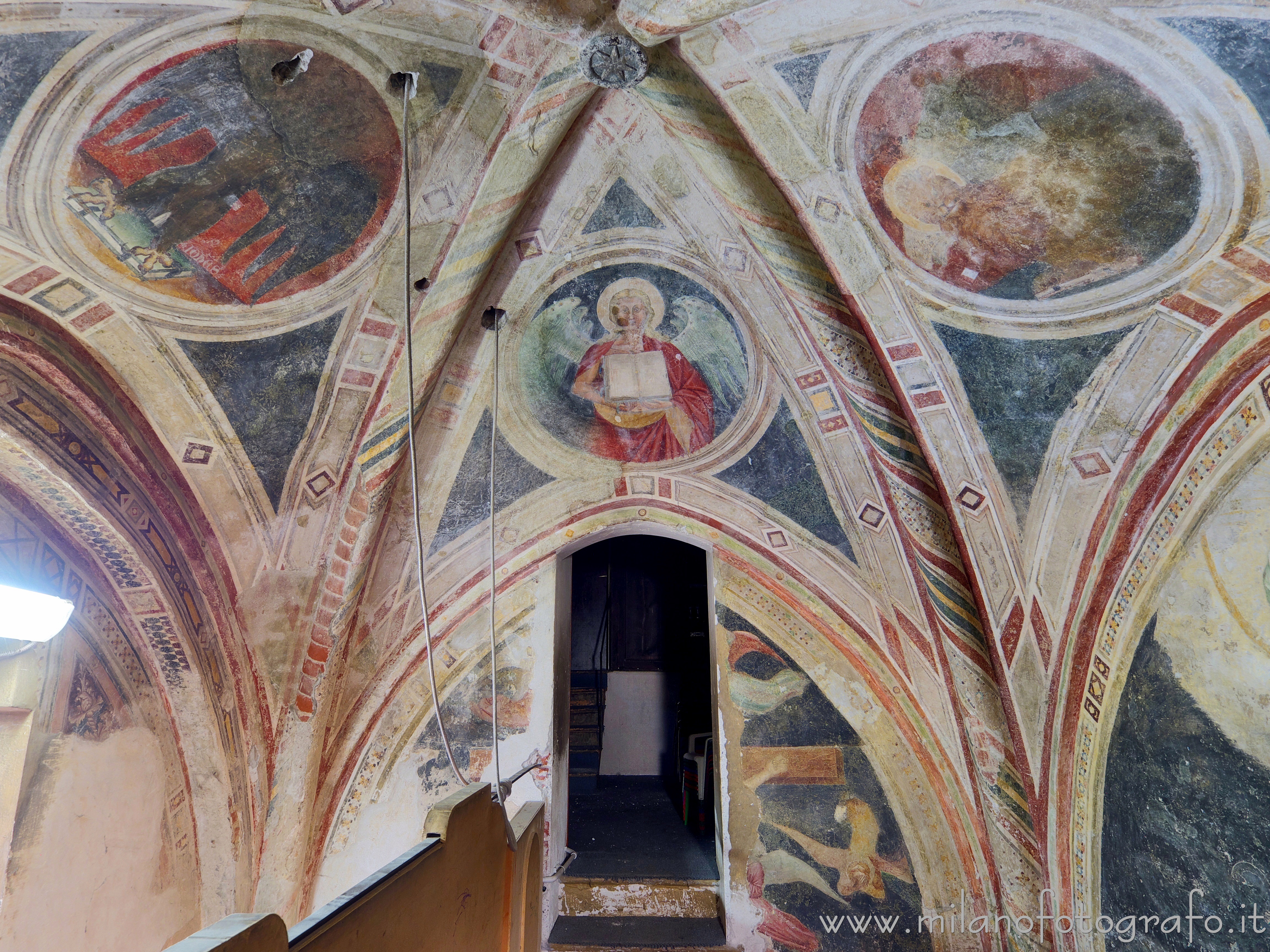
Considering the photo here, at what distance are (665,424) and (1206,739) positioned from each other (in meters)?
3.97

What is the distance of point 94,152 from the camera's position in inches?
159

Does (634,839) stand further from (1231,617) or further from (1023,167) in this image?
(1023,167)

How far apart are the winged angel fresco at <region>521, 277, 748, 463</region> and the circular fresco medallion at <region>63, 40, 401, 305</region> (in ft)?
5.45

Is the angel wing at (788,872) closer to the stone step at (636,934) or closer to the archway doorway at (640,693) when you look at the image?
the stone step at (636,934)

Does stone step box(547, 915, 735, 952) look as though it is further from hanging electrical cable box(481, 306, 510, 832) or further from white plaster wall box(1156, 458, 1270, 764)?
white plaster wall box(1156, 458, 1270, 764)

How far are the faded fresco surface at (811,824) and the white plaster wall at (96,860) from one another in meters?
4.14

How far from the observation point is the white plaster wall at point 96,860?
14.6 ft

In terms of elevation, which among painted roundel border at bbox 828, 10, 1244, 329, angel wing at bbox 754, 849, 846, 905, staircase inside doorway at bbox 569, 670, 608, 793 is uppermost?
painted roundel border at bbox 828, 10, 1244, 329

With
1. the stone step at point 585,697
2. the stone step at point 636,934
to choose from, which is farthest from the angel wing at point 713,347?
the stone step at point 585,697

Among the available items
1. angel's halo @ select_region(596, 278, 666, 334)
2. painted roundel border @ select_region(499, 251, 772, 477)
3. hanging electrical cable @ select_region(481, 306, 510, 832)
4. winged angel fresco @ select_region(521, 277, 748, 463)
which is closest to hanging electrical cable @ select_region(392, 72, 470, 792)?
hanging electrical cable @ select_region(481, 306, 510, 832)

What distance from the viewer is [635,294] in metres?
5.89

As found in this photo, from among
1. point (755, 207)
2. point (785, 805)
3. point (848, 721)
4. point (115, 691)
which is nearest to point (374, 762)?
point (115, 691)

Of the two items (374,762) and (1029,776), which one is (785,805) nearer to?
(1029,776)

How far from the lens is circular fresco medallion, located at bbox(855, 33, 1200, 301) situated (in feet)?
12.2
